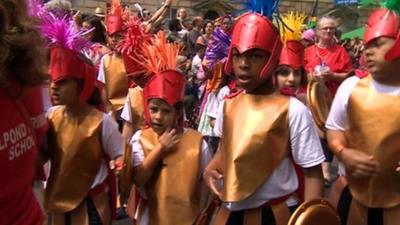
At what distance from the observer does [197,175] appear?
4.08 metres

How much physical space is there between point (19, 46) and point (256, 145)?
61.7 inches

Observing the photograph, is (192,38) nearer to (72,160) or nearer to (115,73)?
(115,73)

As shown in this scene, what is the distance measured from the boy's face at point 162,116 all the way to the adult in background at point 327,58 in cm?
329

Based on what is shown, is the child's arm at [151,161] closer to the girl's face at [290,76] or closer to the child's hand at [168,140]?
the child's hand at [168,140]

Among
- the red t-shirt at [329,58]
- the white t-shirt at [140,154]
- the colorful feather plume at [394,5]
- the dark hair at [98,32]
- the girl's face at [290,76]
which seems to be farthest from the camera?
the dark hair at [98,32]

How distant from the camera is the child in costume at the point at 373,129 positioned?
3.53m

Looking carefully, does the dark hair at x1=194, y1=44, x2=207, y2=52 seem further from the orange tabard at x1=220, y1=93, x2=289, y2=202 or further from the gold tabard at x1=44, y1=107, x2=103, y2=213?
the orange tabard at x1=220, y1=93, x2=289, y2=202

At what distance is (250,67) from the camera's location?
11.3ft

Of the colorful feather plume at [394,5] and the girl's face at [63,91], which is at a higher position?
the colorful feather plume at [394,5]

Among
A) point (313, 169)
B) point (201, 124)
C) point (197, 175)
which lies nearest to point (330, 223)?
point (313, 169)

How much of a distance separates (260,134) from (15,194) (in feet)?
4.95

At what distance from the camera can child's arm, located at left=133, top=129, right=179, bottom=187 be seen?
13.0ft

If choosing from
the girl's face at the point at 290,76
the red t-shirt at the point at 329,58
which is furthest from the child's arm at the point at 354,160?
the red t-shirt at the point at 329,58

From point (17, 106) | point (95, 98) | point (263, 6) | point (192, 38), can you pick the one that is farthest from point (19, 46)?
point (192, 38)
